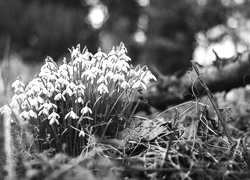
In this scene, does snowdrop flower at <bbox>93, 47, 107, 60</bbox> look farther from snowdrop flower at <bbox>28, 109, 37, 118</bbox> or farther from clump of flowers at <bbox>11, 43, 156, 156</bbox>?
snowdrop flower at <bbox>28, 109, 37, 118</bbox>

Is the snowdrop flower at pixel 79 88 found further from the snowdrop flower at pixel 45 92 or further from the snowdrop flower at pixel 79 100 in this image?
the snowdrop flower at pixel 45 92

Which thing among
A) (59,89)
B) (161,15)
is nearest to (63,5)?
(161,15)

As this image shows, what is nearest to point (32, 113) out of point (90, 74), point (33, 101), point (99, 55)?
point (33, 101)

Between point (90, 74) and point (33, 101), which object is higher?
point (90, 74)

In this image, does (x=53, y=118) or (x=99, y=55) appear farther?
(x=99, y=55)

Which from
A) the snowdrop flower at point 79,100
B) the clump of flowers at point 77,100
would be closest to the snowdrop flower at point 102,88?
the clump of flowers at point 77,100

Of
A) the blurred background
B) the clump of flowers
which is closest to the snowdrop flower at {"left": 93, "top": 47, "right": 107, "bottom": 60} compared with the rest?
the clump of flowers

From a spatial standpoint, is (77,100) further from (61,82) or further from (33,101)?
(33,101)
